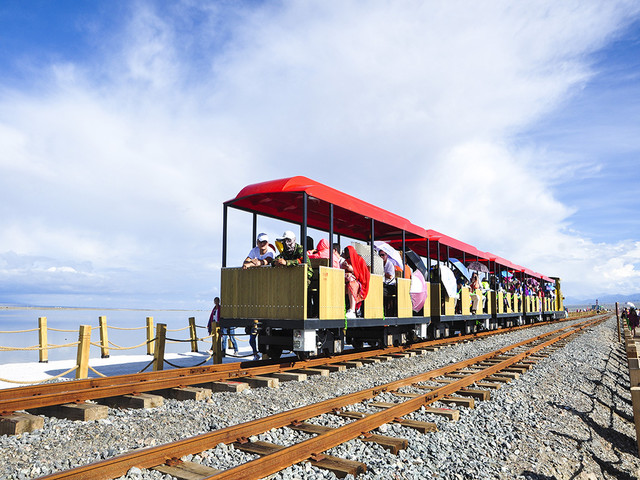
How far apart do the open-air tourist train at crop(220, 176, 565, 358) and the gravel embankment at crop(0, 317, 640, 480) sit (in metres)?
1.21

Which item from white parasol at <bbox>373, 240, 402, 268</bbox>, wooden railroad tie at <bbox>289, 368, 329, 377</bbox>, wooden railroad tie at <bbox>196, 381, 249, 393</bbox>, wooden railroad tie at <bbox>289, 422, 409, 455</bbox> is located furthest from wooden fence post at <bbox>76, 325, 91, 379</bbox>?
white parasol at <bbox>373, 240, 402, 268</bbox>

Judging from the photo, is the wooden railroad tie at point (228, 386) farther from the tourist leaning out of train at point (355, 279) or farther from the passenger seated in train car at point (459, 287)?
the passenger seated in train car at point (459, 287)

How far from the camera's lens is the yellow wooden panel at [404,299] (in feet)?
36.1

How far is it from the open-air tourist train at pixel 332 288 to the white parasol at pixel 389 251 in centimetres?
3

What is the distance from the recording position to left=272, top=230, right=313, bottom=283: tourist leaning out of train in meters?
7.88

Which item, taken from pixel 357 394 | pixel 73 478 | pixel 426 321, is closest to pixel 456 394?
pixel 357 394

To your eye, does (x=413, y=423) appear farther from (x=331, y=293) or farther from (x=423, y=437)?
(x=331, y=293)

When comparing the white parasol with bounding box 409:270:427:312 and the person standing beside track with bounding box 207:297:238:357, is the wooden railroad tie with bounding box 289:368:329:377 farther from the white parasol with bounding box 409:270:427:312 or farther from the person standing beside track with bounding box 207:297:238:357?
the white parasol with bounding box 409:270:427:312

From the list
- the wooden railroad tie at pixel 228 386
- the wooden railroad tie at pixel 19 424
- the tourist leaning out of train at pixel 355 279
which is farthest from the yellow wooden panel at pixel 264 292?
the wooden railroad tie at pixel 19 424

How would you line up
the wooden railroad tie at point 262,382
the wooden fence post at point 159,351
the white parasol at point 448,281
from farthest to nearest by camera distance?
1. the white parasol at point 448,281
2. the wooden fence post at point 159,351
3. the wooden railroad tie at point 262,382

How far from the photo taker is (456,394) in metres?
6.58

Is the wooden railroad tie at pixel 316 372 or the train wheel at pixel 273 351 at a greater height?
the train wheel at pixel 273 351

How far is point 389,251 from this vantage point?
11.2 metres

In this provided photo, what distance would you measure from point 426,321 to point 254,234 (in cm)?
528
